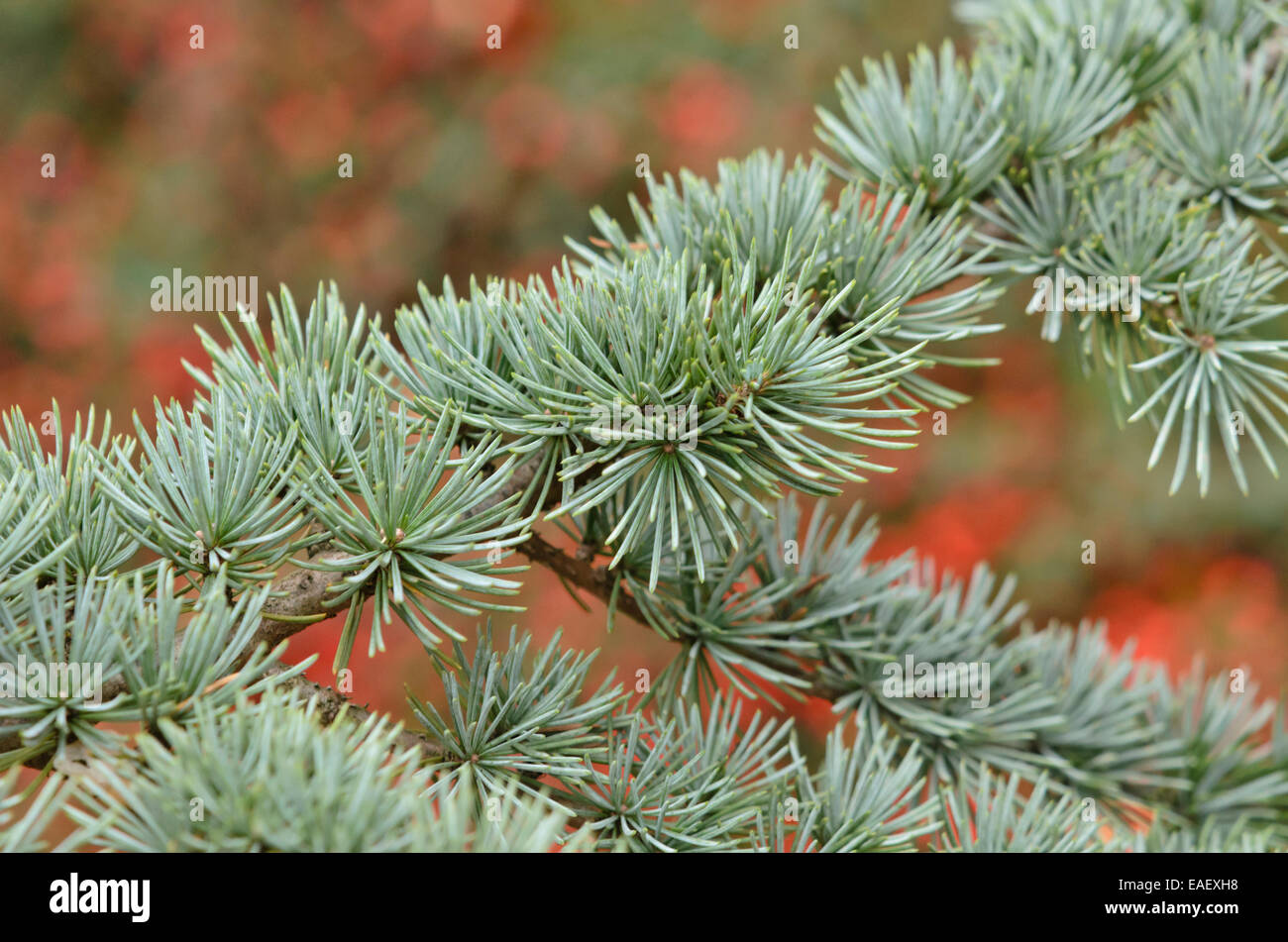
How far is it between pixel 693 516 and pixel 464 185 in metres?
1.34

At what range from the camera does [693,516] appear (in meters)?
0.36

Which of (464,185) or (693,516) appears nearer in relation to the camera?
(693,516)

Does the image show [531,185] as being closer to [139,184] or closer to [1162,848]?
[139,184]

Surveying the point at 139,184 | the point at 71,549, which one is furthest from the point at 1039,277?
the point at 139,184

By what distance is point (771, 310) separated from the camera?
33 cm

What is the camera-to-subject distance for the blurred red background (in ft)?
5.15

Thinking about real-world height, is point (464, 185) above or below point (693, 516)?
above

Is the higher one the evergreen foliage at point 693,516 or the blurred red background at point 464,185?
the blurred red background at point 464,185

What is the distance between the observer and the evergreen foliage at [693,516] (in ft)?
1.00

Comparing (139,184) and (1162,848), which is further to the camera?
(139,184)

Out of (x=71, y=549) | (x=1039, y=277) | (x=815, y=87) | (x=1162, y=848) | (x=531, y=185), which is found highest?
(x=815, y=87)

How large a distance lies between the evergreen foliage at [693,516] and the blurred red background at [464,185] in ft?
3.49

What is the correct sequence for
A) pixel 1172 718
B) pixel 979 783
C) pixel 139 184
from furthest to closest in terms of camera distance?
pixel 139 184
pixel 1172 718
pixel 979 783

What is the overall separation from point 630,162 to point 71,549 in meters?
1.36
